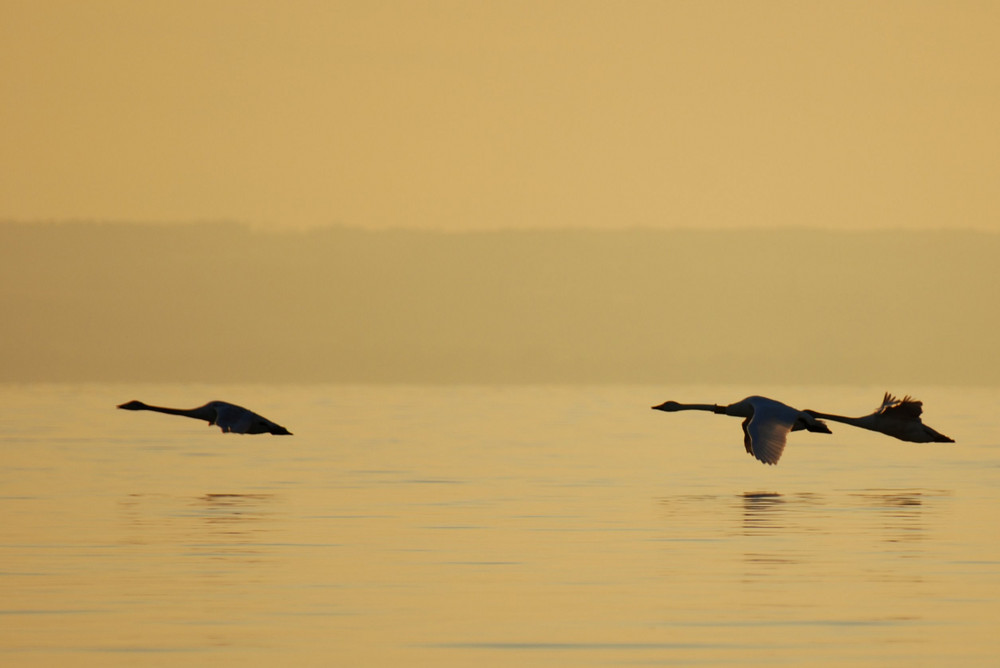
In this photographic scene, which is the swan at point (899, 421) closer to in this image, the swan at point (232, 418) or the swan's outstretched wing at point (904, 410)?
the swan's outstretched wing at point (904, 410)

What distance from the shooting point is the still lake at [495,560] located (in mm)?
18016

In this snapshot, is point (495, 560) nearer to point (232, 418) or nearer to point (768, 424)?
point (768, 424)

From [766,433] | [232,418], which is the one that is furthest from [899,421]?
[232,418]

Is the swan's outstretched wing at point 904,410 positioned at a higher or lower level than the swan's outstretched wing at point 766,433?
higher

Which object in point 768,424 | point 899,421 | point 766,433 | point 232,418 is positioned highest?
point 899,421

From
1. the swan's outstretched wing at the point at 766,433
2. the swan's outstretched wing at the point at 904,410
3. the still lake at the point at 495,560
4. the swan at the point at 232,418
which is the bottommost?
the still lake at the point at 495,560

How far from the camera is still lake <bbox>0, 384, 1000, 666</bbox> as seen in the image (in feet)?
59.1

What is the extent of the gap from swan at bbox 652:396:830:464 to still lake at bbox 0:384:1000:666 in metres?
1.04

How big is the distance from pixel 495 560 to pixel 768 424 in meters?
11.7

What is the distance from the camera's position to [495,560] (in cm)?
2433

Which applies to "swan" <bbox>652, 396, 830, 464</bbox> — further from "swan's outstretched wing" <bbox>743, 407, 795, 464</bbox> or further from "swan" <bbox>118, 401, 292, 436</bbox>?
"swan" <bbox>118, 401, 292, 436</bbox>

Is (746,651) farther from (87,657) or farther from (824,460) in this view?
(824,460)

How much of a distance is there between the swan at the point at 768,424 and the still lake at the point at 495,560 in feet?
3.43

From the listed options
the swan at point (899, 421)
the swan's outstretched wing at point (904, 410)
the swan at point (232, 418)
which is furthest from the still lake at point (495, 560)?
the swan's outstretched wing at point (904, 410)
